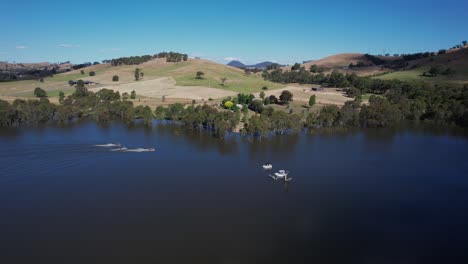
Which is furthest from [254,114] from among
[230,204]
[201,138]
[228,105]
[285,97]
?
[230,204]

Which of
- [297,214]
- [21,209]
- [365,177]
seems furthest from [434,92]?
[21,209]

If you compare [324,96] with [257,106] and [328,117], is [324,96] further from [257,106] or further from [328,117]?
[328,117]

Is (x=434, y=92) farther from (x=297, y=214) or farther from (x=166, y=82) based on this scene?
(x=166, y=82)

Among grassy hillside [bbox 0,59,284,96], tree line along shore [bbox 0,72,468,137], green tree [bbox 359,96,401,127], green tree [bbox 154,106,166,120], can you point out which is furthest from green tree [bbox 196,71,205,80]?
green tree [bbox 359,96,401,127]

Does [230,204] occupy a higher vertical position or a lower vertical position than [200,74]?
lower

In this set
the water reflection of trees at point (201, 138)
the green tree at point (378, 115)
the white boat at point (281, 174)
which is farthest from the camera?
the green tree at point (378, 115)

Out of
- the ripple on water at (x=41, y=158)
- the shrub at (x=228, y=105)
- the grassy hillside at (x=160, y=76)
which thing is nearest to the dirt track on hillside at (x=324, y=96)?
the grassy hillside at (x=160, y=76)

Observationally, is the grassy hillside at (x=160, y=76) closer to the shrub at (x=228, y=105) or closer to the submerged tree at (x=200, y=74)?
the submerged tree at (x=200, y=74)

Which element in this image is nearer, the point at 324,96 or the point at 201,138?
the point at 201,138
